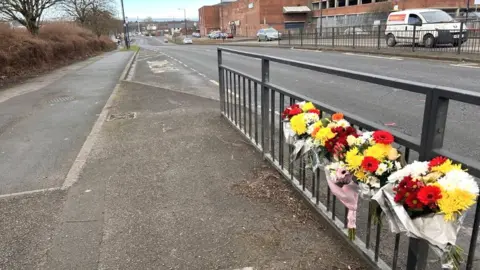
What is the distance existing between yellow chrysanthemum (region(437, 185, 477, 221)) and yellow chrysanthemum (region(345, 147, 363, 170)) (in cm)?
57

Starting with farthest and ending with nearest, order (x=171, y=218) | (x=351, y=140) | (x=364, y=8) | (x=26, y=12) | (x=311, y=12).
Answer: (x=311, y=12), (x=364, y=8), (x=26, y=12), (x=171, y=218), (x=351, y=140)

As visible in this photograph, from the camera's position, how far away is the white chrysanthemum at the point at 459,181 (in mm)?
1849

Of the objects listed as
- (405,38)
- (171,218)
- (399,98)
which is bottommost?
(171,218)

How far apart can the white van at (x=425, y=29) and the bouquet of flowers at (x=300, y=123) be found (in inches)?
670

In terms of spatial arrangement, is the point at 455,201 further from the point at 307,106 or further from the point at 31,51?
the point at 31,51

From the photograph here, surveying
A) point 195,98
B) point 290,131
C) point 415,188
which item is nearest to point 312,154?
point 290,131

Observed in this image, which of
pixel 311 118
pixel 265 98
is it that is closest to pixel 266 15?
pixel 265 98

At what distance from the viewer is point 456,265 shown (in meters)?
2.02

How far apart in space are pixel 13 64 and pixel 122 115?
1145 centimetres

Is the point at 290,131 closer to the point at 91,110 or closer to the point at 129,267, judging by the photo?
the point at 129,267

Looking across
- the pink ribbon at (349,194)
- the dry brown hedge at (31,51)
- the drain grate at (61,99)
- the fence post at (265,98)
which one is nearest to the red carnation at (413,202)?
the pink ribbon at (349,194)

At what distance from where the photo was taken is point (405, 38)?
21828 millimetres

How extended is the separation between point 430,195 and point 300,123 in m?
1.40

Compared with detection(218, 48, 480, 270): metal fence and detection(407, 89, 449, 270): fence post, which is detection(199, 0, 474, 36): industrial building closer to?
detection(218, 48, 480, 270): metal fence
